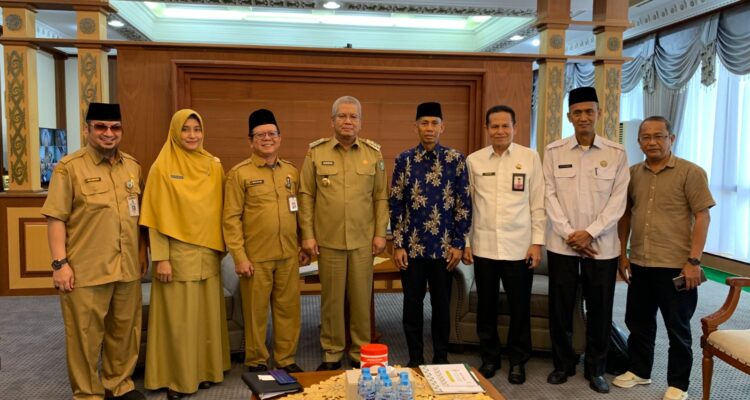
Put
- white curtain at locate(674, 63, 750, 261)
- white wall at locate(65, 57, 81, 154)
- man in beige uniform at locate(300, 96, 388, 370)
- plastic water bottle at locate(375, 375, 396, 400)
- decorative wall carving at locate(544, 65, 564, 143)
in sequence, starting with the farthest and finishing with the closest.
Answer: white wall at locate(65, 57, 81, 154) → white curtain at locate(674, 63, 750, 261) → decorative wall carving at locate(544, 65, 564, 143) → man in beige uniform at locate(300, 96, 388, 370) → plastic water bottle at locate(375, 375, 396, 400)

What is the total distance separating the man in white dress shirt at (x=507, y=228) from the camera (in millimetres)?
3262

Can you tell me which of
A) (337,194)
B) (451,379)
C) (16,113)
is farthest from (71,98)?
(451,379)

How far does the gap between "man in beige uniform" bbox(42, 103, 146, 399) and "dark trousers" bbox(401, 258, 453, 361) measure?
1582 millimetres

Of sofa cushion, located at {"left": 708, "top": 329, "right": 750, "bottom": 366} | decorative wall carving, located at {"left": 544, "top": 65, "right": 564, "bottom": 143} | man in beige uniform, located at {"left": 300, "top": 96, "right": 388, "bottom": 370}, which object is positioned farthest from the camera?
decorative wall carving, located at {"left": 544, "top": 65, "right": 564, "bottom": 143}

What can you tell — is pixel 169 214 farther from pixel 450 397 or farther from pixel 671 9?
pixel 671 9

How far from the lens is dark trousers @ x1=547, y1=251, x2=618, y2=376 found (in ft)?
10.6

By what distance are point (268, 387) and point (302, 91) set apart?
12.4ft

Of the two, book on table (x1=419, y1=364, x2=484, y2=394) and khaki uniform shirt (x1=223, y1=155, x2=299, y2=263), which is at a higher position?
khaki uniform shirt (x1=223, y1=155, x2=299, y2=263)

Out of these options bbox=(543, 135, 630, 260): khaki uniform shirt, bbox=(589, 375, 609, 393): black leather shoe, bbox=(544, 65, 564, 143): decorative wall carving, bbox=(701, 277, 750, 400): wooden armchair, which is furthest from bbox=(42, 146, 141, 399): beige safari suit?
bbox=(544, 65, 564, 143): decorative wall carving

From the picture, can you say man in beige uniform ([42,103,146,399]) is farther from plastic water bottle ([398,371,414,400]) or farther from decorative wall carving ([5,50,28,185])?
decorative wall carving ([5,50,28,185])

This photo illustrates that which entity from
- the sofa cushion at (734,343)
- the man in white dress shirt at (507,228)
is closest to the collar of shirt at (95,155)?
the man in white dress shirt at (507,228)

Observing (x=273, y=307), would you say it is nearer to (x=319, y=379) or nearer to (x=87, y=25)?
(x=319, y=379)

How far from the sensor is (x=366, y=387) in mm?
2018

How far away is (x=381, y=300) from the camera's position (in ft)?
17.6
